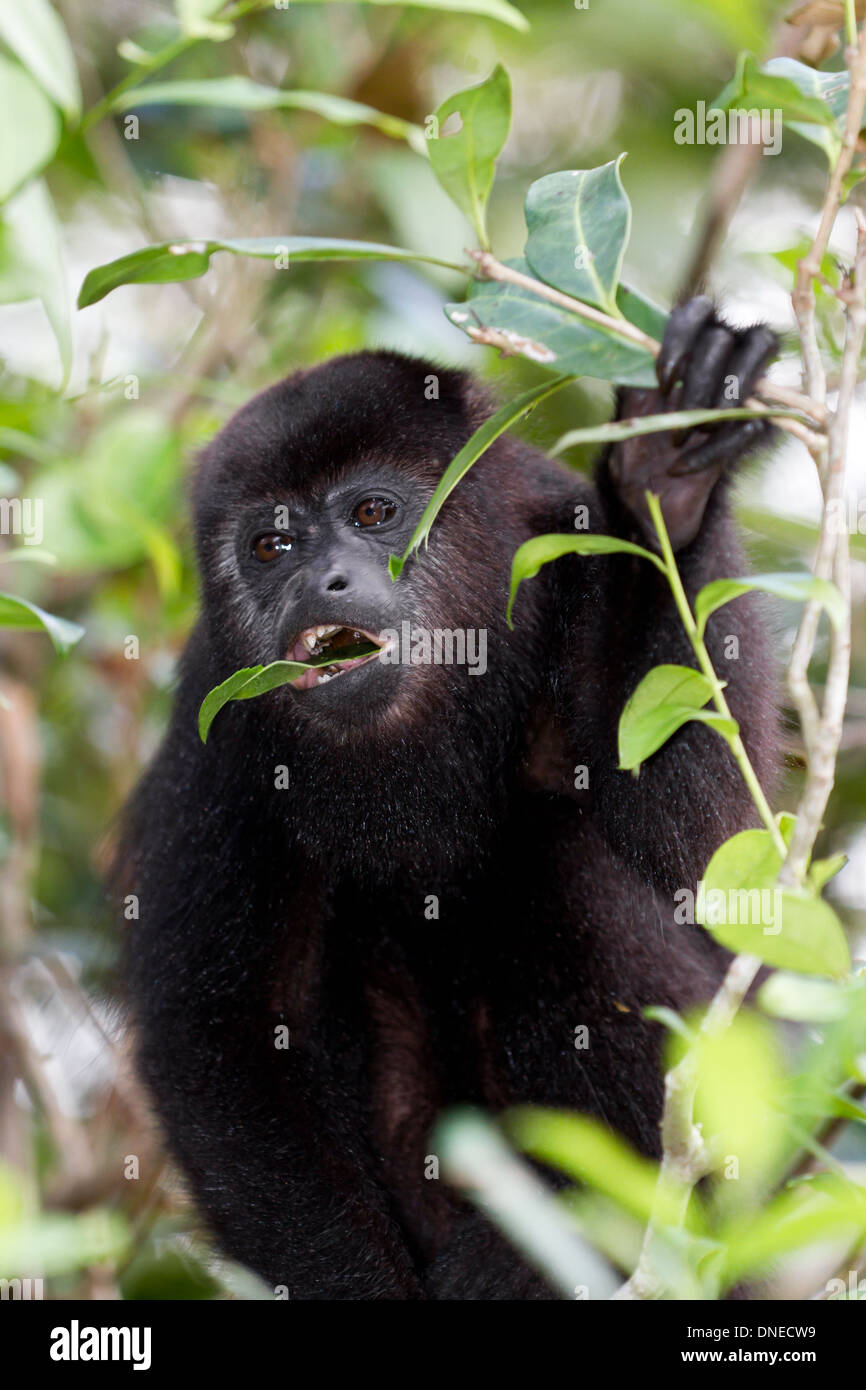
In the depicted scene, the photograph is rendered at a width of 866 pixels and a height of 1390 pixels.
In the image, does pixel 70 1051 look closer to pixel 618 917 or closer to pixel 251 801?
pixel 251 801

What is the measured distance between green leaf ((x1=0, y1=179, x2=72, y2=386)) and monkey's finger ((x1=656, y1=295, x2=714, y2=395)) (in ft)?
2.76

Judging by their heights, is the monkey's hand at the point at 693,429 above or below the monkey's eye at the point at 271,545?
below

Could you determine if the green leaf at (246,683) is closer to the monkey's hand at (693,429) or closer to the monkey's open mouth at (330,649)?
the monkey's hand at (693,429)

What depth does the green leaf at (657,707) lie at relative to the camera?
1.55 metres

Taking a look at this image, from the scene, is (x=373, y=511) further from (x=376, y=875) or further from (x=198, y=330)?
(x=198, y=330)

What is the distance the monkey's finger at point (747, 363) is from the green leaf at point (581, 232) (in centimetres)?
42

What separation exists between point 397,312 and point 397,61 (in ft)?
3.23

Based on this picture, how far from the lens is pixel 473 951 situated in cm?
339

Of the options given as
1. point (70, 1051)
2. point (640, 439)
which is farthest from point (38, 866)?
point (640, 439)

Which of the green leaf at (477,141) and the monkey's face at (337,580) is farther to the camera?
the monkey's face at (337,580)

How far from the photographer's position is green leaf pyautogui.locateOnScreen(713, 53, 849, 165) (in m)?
1.59

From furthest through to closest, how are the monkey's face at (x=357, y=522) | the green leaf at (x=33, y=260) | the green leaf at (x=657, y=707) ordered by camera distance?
1. the monkey's face at (x=357, y=522)
2. the green leaf at (x=33, y=260)
3. the green leaf at (x=657, y=707)

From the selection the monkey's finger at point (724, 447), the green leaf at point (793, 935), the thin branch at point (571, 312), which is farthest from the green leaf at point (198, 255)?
the green leaf at point (793, 935)

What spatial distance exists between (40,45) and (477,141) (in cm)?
53
